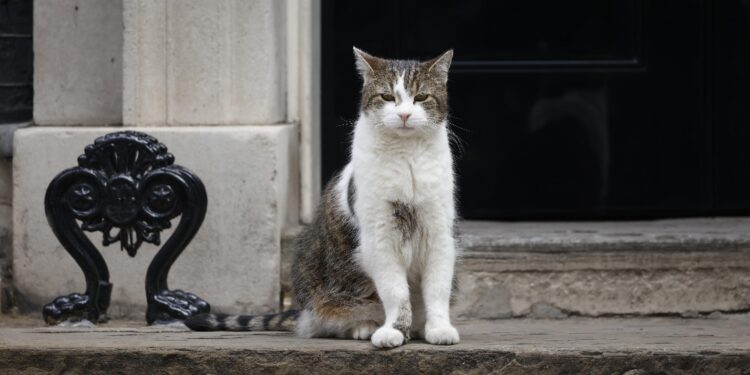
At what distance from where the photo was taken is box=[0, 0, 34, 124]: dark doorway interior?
5637 millimetres

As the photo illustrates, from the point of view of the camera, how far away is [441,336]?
386 cm

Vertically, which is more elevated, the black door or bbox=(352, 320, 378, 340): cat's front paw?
the black door

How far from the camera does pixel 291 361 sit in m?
3.82

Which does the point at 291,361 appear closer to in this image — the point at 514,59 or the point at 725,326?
the point at 725,326

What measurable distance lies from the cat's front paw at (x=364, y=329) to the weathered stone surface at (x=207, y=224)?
116 cm

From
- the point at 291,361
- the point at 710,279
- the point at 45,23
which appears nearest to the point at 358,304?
the point at 291,361

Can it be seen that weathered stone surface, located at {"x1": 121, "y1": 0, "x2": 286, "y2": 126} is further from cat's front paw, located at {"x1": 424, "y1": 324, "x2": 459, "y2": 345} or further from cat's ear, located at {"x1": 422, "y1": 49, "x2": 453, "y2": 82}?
cat's front paw, located at {"x1": 424, "y1": 324, "x2": 459, "y2": 345}

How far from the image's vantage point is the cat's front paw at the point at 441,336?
12.7 ft

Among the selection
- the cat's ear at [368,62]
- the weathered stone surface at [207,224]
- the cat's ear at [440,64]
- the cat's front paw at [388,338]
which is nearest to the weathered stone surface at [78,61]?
the weathered stone surface at [207,224]

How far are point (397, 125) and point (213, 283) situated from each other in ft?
5.20

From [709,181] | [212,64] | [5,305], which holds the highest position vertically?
[212,64]

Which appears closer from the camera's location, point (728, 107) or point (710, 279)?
point (710, 279)

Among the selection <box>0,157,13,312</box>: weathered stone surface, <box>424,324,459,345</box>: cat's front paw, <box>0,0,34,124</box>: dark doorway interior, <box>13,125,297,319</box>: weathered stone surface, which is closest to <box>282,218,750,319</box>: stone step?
<box>13,125,297,319</box>: weathered stone surface

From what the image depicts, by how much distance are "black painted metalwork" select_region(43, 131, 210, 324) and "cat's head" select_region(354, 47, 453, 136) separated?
0.70 metres
